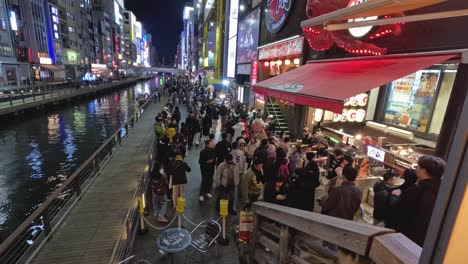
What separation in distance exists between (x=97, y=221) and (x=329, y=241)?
603 centimetres

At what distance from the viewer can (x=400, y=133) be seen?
9172 mm

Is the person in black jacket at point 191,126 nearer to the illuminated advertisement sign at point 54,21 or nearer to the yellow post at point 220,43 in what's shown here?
the yellow post at point 220,43

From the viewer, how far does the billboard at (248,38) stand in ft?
66.6

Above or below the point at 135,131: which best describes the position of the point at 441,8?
above

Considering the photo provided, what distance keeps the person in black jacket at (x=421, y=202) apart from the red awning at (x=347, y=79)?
2.66 metres

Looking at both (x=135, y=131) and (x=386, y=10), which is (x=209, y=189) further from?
(x=135, y=131)

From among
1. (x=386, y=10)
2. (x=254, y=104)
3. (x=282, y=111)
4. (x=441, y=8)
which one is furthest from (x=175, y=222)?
(x=254, y=104)

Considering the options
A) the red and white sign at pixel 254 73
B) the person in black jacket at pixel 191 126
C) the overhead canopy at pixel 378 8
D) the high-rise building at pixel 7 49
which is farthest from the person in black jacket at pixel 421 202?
the high-rise building at pixel 7 49

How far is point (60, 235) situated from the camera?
5.61 meters

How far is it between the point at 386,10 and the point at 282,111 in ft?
50.0

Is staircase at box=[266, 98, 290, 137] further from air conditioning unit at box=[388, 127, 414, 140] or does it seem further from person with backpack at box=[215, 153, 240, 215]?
person with backpack at box=[215, 153, 240, 215]

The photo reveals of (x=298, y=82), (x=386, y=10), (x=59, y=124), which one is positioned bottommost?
(x=59, y=124)

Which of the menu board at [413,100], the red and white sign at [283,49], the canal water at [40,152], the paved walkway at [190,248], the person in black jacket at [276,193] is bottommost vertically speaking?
the canal water at [40,152]

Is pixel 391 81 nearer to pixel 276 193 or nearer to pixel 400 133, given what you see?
pixel 276 193
